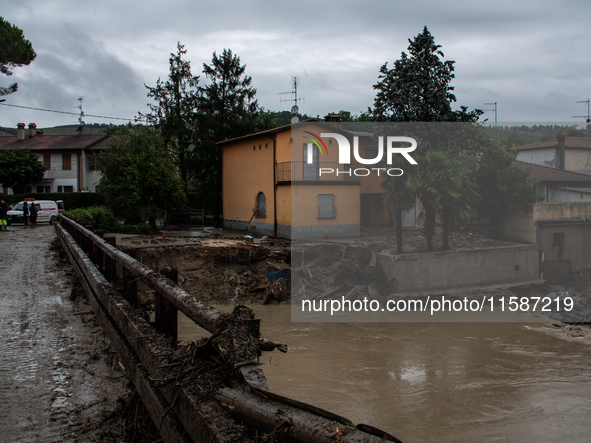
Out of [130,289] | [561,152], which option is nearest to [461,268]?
[561,152]

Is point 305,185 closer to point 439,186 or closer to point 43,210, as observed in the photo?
point 439,186

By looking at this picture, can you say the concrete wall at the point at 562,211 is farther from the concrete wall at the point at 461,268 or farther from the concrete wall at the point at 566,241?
the concrete wall at the point at 461,268

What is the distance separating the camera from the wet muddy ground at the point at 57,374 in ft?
10.3

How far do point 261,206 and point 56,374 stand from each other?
92.1 ft

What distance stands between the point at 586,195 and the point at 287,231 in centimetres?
1959

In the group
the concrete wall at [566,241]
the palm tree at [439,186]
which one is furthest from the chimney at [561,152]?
the palm tree at [439,186]

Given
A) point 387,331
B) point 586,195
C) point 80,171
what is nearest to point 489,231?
point 586,195

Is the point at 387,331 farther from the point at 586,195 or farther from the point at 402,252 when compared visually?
the point at 586,195

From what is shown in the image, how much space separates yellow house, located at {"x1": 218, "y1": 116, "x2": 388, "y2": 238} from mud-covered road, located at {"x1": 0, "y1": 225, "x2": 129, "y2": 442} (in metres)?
21.6

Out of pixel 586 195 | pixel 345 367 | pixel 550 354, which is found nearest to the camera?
pixel 345 367

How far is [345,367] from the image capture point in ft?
45.6

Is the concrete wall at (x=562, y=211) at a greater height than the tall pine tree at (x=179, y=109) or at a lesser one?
lesser

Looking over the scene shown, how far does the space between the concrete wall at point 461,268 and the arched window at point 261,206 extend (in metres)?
9.92

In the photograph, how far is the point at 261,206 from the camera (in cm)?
3203
